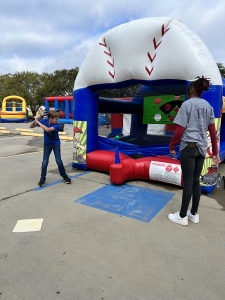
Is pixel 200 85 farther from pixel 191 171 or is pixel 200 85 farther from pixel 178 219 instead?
pixel 178 219

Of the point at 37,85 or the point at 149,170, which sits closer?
the point at 149,170

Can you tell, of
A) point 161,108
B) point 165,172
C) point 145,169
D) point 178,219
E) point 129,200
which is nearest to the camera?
point 178,219

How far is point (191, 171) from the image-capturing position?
9.00 ft

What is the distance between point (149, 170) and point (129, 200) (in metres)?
0.99

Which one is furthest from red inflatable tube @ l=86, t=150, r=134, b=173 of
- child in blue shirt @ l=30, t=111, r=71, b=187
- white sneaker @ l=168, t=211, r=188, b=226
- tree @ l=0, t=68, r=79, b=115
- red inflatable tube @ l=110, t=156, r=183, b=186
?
tree @ l=0, t=68, r=79, b=115

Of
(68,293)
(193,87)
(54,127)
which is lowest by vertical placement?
(68,293)

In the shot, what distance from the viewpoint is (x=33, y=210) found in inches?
130

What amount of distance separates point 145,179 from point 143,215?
1.57m

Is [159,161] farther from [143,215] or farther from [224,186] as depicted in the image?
[143,215]

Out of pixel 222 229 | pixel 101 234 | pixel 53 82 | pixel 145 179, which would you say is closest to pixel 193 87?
pixel 222 229

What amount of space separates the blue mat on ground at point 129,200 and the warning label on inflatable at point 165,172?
0.30 m

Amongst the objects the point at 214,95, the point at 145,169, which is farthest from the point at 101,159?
the point at 214,95

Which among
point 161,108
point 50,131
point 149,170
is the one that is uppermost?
point 161,108

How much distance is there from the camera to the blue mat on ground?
324 cm
